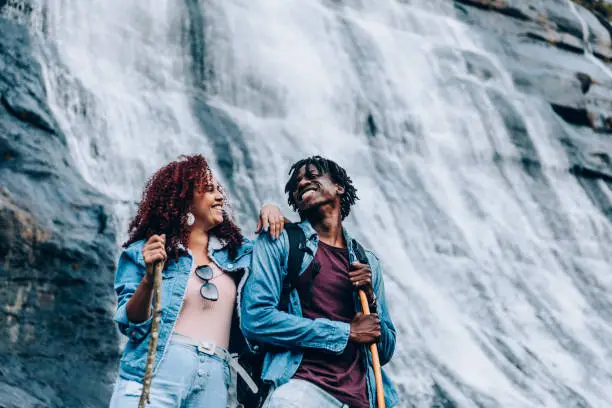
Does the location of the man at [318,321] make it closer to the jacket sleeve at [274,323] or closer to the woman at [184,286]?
the jacket sleeve at [274,323]

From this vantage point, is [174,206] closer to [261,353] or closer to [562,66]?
[261,353]

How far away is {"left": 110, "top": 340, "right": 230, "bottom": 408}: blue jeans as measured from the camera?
362 centimetres

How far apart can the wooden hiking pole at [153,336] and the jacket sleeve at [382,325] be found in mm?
1034

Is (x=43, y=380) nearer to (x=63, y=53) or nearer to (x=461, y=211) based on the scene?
(x=63, y=53)

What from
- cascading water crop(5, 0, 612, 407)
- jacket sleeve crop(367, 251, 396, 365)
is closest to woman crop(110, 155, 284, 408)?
jacket sleeve crop(367, 251, 396, 365)

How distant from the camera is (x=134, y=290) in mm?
3811

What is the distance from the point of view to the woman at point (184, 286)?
3.65 m

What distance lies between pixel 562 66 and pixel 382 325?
12.3m

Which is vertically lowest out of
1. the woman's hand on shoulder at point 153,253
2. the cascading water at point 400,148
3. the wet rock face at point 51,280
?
the cascading water at point 400,148

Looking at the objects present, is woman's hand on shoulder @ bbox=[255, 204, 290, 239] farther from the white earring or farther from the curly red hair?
the white earring

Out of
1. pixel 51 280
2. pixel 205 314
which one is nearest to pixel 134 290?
pixel 205 314

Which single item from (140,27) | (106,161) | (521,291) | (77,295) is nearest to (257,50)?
(140,27)

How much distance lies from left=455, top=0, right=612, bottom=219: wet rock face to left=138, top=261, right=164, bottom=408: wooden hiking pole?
37.2ft

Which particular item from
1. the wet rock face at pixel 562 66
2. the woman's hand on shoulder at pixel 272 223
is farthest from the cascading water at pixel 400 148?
the woman's hand on shoulder at pixel 272 223
